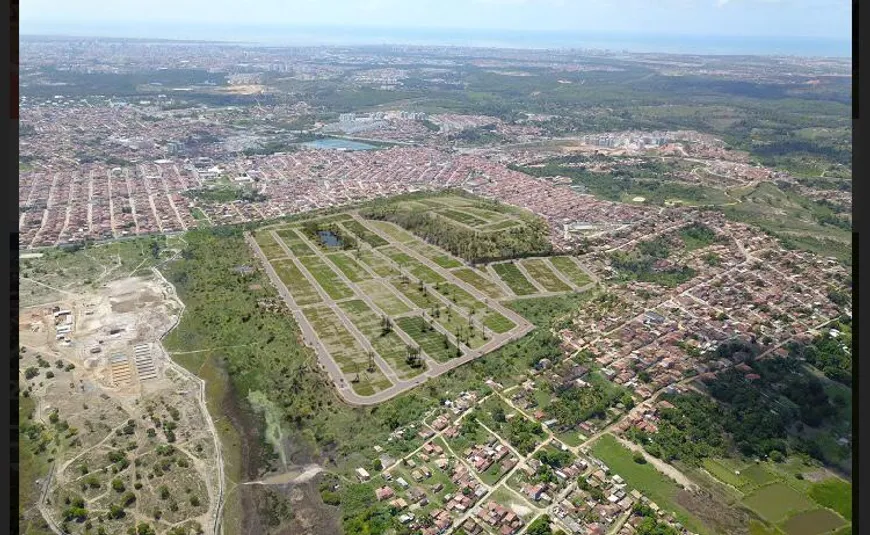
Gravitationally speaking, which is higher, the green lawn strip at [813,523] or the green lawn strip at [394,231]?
the green lawn strip at [394,231]

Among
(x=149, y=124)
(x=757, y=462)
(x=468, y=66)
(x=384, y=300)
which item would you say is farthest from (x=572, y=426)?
(x=468, y=66)

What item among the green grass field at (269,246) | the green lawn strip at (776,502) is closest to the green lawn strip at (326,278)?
the green grass field at (269,246)

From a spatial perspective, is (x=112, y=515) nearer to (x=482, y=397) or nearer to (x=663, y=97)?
(x=482, y=397)

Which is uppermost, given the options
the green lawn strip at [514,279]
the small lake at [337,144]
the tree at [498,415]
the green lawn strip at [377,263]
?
the small lake at [337,144]

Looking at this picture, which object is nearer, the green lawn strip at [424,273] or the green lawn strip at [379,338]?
the green lawn strip at [379,338]

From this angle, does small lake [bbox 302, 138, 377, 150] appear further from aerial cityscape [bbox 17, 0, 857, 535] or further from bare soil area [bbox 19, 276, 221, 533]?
bare soil area [bbox 19, 276, 221, 533]

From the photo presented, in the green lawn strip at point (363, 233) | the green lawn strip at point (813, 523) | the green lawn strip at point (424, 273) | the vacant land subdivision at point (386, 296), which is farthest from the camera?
the green lawn strip at point (363, 233)

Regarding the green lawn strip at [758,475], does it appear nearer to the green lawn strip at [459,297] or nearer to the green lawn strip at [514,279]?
the green lawn strip at [459,297]

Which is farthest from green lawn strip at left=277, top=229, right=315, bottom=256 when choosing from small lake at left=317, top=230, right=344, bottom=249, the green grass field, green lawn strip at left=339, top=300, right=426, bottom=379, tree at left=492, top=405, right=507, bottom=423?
tree at left=492, top=405, right=507, bottom=423
